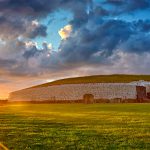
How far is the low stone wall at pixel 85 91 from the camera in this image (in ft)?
313

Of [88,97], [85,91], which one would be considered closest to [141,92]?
[88,97]

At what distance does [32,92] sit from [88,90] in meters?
18.8

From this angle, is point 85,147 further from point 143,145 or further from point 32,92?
point 32,92

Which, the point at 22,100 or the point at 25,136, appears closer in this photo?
the point at 25,136

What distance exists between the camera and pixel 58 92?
101 m

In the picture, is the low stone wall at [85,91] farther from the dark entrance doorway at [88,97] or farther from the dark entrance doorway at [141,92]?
the dark entrance doorway at [141,92]

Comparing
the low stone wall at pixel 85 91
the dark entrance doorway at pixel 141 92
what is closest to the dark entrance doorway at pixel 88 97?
the low stone wall at pixel 85 91

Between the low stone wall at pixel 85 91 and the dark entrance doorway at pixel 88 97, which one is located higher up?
the low stone wall at pixel 85 91

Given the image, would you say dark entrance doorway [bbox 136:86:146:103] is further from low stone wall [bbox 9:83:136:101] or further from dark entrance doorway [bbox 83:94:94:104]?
dark entrance doorway [bbox 83:94:94:104]

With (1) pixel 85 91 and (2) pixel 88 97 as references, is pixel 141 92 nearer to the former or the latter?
(2) pixel 88 97

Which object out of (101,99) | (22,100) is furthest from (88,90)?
(22,100)

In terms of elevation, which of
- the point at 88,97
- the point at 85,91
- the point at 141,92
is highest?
the point at 85,91

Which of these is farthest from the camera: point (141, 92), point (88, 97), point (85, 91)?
point (85, 91)

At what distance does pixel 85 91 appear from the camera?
9762 centimetres
